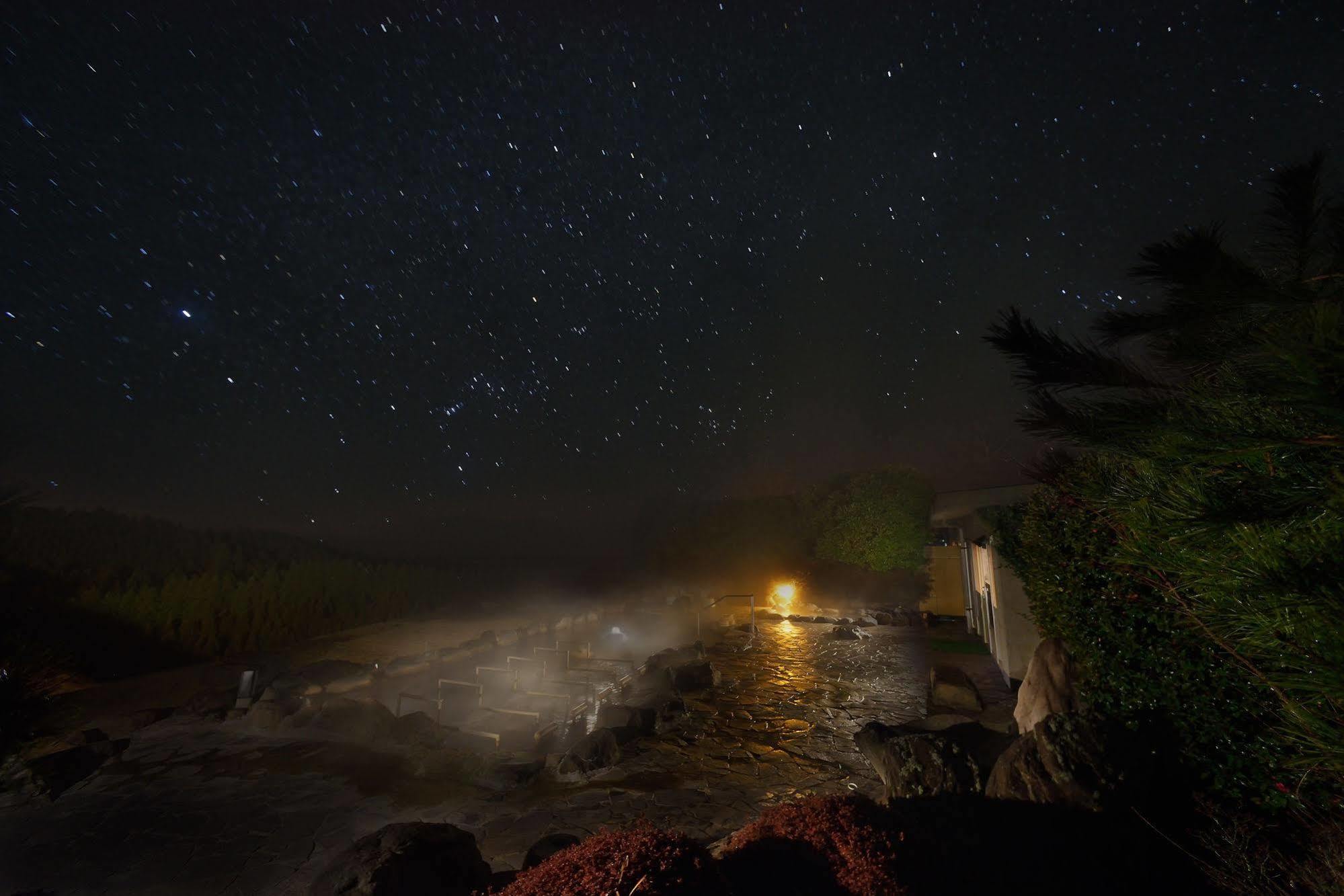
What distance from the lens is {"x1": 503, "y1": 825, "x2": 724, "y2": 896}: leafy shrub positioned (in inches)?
119

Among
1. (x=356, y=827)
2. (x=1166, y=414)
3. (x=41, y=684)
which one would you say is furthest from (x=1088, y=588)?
(x=41, y=684)

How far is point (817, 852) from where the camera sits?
3969 millimetres

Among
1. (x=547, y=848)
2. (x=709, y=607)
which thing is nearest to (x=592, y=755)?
(x=547, y=848)

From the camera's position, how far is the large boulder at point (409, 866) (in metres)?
3.95

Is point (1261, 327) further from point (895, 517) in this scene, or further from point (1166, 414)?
point (895, 517)

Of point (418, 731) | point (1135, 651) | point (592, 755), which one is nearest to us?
point (1135, 651)

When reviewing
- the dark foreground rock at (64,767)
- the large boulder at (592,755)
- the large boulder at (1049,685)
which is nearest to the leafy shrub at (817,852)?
the large boulder at (1049,685)

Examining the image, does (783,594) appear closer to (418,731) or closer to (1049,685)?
(418,731)

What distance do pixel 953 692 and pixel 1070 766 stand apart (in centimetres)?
547

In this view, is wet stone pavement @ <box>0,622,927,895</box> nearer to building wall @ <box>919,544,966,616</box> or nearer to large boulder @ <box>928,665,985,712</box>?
large boulder @ <box>928,665,985,712</box>

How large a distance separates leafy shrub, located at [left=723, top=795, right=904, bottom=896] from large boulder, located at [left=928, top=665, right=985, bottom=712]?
5805mm

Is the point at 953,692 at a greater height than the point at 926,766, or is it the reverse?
the point at 926,766

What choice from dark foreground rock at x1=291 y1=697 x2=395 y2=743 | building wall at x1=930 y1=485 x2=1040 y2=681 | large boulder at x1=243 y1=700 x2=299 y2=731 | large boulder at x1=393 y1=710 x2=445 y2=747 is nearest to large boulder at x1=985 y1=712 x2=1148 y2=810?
building wall at x1=930 y1=485 x2=1040 y2=681

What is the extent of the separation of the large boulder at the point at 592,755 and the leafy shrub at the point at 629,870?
12.9ft
